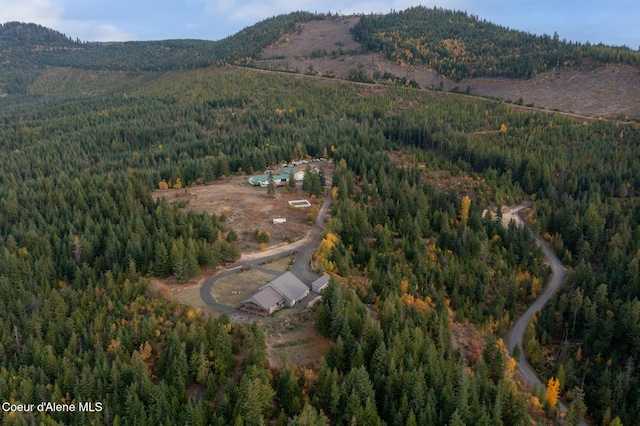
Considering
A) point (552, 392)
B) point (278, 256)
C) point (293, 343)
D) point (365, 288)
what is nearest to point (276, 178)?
point (278, 256)

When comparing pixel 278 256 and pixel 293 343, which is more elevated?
pixel 278 256

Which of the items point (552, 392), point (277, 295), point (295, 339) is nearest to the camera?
point (295, 339)

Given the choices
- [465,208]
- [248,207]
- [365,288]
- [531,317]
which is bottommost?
[531,317]

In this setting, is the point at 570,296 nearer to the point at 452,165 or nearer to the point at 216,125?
the point at 452,165

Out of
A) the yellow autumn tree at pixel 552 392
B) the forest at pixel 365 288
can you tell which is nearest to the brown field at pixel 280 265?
the forest at pixel 365 288

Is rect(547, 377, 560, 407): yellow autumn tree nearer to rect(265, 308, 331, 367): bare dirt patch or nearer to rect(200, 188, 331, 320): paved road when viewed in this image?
rect(265, 308, 331, 367): bare dirt patch

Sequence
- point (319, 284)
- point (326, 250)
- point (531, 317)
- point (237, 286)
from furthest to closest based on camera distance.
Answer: point (326, 250)
point (531, 317)
point (237, 286)
point (319, 284)

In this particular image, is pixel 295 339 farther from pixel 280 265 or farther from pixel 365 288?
pixel 280 265

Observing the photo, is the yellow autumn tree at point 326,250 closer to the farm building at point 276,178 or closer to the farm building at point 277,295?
the farm building at point 277,295
